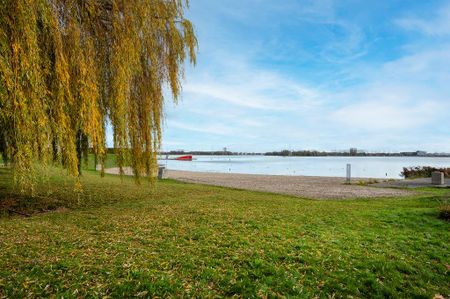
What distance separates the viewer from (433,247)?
593cm

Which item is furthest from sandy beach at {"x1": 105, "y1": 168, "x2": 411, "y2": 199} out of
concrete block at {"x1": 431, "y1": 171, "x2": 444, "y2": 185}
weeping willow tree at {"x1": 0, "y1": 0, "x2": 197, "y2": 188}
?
concrete block at {"x1": 431, "y1": 171, "x2": 444, "y2": 185}

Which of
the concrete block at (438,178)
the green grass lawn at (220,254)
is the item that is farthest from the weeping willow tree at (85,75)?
the concrete block at (438,178)

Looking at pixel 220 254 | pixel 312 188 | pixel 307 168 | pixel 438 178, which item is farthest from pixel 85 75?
pixel 307 168

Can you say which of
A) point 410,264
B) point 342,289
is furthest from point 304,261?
point 410,264

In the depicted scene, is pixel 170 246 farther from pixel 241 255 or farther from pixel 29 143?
pixel 29 143

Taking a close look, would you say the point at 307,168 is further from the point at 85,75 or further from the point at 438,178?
the point at 85,75

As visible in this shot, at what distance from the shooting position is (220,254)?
491 centimetres

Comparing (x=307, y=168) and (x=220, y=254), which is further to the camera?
(x=307, y=168)

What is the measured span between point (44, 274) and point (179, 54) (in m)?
5.61

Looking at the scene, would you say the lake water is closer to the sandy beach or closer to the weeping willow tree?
the sandy beach

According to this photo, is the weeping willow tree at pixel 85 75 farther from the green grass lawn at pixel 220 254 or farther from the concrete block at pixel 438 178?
the concrete block at pixel 438 178

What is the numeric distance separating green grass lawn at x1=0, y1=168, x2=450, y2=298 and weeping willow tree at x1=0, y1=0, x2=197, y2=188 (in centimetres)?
135

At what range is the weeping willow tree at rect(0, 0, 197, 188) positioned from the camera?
12.8ft

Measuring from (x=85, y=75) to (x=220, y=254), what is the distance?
12.0 ft
